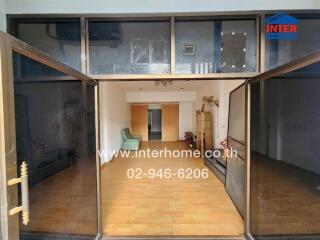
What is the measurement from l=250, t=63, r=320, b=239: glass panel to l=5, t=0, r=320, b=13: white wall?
0.86 meters

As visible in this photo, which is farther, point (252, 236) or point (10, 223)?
point (252, 236)

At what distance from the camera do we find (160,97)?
9.50 m

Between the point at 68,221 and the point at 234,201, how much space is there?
229cm

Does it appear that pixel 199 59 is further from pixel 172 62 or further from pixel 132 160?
pixel 132 160

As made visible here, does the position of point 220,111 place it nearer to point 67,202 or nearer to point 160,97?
point 160,97

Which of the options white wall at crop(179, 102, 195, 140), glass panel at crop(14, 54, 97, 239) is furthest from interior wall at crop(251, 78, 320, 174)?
white wall at crop(179, 102, 195, 140)

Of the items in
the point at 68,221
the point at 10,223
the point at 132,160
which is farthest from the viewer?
the point at 132,160

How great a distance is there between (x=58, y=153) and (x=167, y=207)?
187cm

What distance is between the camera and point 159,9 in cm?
205

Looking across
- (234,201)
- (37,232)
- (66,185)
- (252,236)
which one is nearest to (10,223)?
(37,232)

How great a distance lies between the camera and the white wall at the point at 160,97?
30.9ft

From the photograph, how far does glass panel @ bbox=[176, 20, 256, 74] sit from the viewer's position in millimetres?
2059

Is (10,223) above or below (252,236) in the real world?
above

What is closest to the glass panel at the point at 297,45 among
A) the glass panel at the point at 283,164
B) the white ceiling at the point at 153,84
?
the glass panel at the point at 283,164
